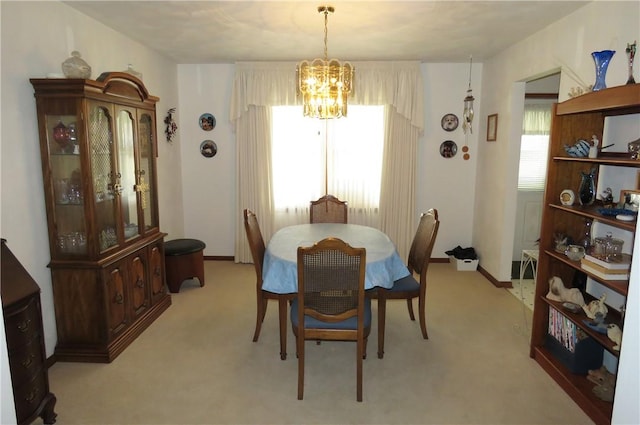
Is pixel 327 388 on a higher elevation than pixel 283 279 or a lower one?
lower

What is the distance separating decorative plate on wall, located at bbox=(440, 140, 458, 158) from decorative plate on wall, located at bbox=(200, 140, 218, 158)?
9.65 ft

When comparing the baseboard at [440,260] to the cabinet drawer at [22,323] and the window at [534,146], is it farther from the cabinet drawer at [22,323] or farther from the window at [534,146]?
the cabinet drawer at [22,323]

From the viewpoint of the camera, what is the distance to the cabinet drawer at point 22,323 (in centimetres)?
200

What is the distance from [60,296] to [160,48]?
9.01ft

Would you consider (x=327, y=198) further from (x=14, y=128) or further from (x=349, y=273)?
(x=14, y=128)

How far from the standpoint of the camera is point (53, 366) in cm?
288

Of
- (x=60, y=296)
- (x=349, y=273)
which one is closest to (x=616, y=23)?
(x=349, y=273)

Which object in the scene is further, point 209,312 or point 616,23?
point 209,312

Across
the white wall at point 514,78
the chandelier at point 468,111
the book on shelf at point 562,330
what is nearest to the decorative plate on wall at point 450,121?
the chandelier at point 468,111

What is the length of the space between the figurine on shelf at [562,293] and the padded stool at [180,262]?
11.0 feet

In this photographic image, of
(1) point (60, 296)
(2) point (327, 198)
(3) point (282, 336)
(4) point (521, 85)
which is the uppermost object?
(4) point (521, 85)

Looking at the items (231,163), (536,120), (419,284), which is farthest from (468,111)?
(231,163)

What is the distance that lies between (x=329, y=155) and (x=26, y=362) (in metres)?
3.75

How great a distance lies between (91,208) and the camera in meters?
2.80
